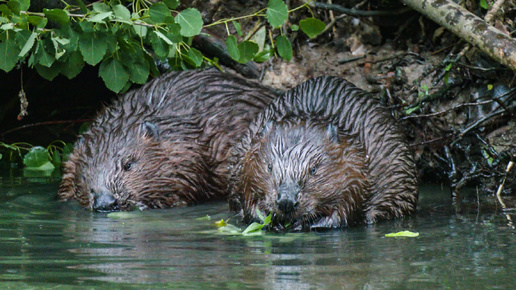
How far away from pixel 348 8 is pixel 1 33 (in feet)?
10.7

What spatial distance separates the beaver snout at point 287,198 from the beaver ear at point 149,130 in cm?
170

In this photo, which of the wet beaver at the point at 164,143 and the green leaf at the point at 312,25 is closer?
the wet beaver at the point at 164,143

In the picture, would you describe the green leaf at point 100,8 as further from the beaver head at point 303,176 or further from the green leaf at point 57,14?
the beaver head at point 303,176

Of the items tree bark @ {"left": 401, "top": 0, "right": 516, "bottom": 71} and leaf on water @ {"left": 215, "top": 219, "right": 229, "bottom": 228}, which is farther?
tree bark @ {"left": 401, "top": 0, "right": 516, "bottom": 71}

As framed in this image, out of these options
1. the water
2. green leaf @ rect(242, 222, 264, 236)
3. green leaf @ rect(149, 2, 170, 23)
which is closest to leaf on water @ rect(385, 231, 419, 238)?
the water

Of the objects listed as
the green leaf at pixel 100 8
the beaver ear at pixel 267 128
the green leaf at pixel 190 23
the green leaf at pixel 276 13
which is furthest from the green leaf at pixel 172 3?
the beaver ear at pixel 267 128

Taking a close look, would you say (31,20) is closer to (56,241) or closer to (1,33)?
(1,33)

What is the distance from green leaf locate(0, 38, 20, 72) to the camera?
19.5ft

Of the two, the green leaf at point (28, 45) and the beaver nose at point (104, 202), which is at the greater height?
the green leaf at point (28, 45)

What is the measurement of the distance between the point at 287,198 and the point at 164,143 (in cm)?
178

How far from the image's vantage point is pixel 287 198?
4859 mm

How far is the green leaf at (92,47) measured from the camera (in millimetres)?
5973

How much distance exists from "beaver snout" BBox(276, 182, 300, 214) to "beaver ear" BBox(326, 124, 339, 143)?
469mm

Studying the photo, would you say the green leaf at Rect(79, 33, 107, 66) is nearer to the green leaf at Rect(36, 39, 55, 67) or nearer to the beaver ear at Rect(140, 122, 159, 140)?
the green leaf at Rect(36, 39, 55, 67)
